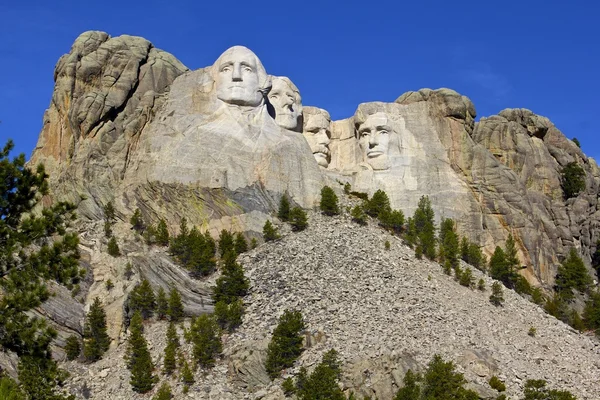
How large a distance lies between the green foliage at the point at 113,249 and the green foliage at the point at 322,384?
1527cm

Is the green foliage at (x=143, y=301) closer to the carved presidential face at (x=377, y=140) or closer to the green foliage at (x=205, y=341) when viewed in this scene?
the green foliage at (x=205, y=341)

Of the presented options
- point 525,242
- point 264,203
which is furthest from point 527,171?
point 264,203

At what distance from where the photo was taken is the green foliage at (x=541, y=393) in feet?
186

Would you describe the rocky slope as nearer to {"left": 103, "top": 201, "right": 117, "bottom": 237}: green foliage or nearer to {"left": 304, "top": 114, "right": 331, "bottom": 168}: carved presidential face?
{"left": 103, "top": 201, "right": 117, "bottom": 237}: green foliage

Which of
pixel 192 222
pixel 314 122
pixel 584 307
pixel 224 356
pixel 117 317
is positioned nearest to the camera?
pixel 224 356

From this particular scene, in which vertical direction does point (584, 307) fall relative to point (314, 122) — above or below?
below

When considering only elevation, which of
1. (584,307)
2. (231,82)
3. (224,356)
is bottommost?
(224,356)

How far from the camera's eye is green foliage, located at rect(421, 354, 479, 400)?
5531cm

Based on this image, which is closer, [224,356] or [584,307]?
[224,356]

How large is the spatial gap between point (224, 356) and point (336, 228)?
42.6 ft

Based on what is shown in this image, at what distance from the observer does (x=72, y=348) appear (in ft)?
208

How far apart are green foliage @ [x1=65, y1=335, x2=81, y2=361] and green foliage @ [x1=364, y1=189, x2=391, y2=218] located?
18589 millimetres

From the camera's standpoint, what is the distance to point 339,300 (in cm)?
6412

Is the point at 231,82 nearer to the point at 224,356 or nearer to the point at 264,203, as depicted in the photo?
the point at 264,203
